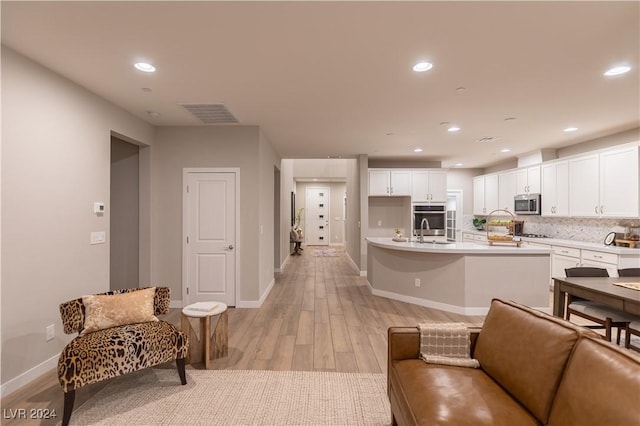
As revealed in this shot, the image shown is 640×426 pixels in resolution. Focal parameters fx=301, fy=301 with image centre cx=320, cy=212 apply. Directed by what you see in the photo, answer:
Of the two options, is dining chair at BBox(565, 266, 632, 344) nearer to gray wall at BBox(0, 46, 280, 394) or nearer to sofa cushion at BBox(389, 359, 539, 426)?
sofa cushion at BBox(389, 359, 539, 426)

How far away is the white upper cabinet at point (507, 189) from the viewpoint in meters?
6.86

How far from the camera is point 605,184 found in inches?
186

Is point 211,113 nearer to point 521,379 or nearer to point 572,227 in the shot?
point 521,379

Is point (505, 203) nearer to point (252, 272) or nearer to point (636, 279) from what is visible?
point (636, 279)

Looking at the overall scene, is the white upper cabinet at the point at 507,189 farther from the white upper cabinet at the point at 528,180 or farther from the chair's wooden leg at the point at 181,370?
the chair's wooden leg at the point at 181,370

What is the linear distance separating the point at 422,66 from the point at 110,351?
3.33m

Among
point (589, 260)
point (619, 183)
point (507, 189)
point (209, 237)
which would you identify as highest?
point (507, 189)

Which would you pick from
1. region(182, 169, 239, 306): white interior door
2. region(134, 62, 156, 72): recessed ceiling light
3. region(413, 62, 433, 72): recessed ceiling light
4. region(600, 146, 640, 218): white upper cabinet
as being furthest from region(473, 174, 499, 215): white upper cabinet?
region(134, 62, 156, 72): recessed ceiling light

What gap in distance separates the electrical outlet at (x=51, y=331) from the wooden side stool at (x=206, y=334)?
1.18m

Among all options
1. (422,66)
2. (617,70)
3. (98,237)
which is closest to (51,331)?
(98,237)

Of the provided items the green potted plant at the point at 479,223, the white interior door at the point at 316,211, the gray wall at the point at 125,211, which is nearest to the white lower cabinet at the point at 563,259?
the green potted plant at the point at 479,223

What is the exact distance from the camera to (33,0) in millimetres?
1832

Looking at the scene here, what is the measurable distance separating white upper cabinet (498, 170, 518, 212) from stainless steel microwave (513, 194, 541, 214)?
0.21 metres

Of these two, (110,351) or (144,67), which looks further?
(144,67)
